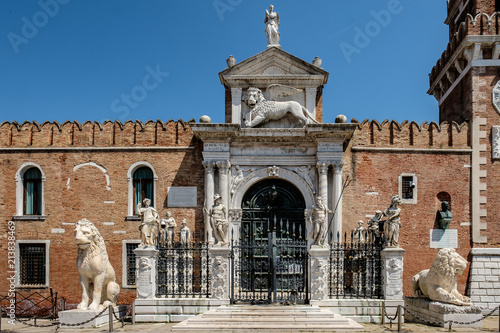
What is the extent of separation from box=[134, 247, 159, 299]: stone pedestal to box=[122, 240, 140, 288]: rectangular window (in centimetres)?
447

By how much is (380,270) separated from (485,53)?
10016mm

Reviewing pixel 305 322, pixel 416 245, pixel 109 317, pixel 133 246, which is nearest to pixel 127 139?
pixel 133 246

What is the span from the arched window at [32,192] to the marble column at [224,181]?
6.92 m

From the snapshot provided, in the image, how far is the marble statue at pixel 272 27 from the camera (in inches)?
770

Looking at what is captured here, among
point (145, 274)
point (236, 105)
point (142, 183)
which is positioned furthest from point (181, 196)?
point (145, 274)

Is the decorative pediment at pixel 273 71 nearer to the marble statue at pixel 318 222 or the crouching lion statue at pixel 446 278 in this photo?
the marble statue at pixel 318 222

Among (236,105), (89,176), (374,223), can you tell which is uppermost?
(236,105)

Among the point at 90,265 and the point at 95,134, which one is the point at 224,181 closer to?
the point at 95,134

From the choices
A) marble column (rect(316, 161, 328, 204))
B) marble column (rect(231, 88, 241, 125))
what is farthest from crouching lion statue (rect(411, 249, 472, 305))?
marble column (rect(231, 88, 241, 125))

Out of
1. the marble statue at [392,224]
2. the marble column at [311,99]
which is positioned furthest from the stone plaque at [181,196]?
the marble statue at [392,224]

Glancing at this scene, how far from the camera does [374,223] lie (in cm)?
1731

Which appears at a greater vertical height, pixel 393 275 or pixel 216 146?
pixel 216 146

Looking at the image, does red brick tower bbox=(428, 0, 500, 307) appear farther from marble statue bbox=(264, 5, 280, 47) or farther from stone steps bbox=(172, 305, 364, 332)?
stone steps bbox=(172, 305, 364, 332)

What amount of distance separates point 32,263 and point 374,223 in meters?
12.4
